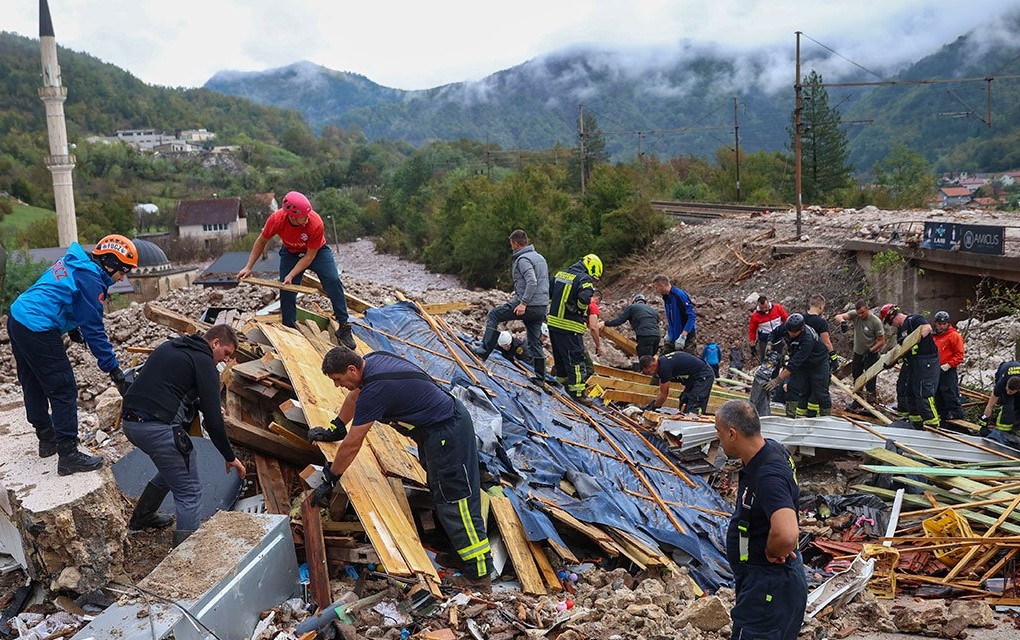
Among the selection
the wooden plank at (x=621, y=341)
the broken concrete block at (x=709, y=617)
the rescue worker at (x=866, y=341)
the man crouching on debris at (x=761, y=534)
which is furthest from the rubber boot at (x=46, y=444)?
the rescue worker at (x=866, y=341)

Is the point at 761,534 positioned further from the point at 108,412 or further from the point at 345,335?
the point at 108,412

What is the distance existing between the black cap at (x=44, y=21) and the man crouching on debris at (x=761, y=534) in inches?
2135

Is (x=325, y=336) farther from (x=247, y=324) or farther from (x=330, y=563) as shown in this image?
(x=330, y=563)

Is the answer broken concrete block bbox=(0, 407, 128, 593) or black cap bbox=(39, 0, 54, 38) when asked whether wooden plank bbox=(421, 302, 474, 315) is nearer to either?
broken concrete block bbox=(0, 407, 128, 593)

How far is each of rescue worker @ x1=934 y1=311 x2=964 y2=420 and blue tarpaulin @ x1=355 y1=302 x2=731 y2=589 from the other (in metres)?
3.41

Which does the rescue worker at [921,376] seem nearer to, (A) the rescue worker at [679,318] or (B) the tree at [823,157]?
(A) the rescue worker at [679,318]

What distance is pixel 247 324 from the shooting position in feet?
25.0

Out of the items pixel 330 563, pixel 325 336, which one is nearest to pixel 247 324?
pixel 325 336

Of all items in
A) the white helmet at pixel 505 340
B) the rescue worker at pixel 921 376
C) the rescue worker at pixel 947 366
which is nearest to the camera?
the rescue worker at pixel 921 376

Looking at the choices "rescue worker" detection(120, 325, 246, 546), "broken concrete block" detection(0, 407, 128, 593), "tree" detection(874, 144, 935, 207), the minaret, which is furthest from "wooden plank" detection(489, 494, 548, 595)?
the minaret

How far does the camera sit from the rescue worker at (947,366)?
8.67 metres

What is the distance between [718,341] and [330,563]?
1235 cm

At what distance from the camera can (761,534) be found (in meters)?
3.52

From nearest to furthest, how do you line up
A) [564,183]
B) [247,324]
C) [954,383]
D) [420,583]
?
[420,583] < [247,324] < [954,383] < [564,183]
